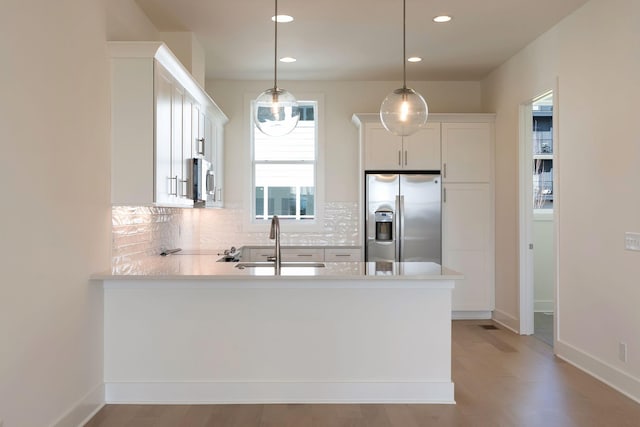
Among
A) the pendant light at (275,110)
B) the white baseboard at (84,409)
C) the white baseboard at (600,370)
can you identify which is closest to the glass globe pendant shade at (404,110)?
the pendant light at (275,110)

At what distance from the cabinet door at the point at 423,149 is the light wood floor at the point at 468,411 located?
2734mm

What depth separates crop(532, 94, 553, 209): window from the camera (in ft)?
24.1

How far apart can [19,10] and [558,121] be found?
13.3 ft

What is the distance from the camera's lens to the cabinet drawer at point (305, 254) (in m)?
6.69

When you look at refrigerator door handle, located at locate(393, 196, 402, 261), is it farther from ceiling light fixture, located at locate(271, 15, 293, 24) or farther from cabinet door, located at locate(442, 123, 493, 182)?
ceiling light fixture, located at locate(271, 15, 293, 24)

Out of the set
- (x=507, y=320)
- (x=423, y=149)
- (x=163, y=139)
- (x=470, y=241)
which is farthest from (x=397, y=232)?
(x=163, y=139)

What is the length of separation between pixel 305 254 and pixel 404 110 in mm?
3265

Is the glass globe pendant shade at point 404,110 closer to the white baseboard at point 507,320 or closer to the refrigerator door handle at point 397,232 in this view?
the refrigerator door handle at point 397,232

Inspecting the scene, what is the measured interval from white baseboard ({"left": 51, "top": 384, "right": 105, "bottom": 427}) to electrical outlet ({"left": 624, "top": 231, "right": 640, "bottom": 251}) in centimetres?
353

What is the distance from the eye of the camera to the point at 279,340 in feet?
12.3

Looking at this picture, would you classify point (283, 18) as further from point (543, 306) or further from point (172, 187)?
point (543, 306)

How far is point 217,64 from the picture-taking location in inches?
248

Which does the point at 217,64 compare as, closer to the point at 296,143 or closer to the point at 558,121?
the point at 296,143

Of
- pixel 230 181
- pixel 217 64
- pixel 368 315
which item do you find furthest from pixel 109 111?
pixel 230 181
